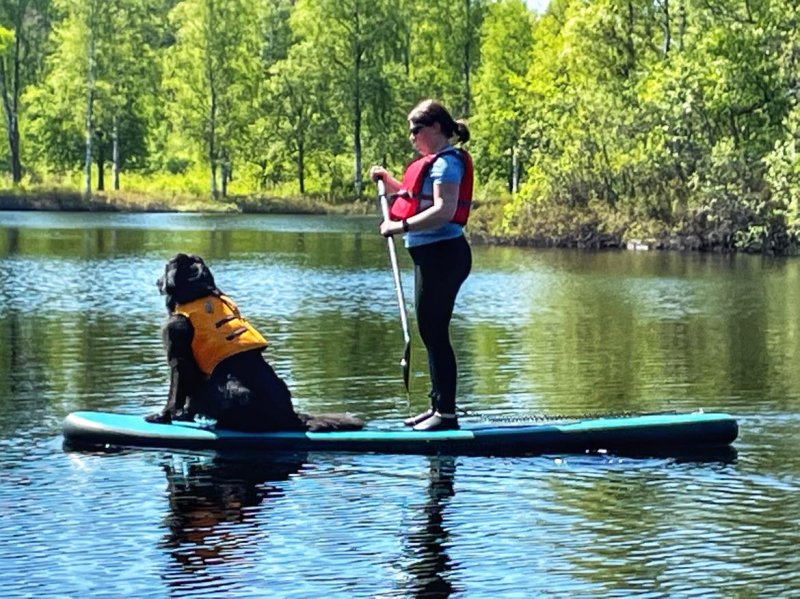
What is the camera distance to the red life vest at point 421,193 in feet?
Result: 31.4

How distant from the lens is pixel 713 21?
39250 millimetres

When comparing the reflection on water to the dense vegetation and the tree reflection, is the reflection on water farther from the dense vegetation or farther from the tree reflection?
the dense vegetation

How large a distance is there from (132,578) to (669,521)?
2.79 m

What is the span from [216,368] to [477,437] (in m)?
1.70

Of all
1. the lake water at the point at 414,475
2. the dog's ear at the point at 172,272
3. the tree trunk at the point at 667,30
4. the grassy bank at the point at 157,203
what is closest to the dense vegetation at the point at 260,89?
the grassy bank at the point at 157,203

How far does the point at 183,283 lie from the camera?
9961mm

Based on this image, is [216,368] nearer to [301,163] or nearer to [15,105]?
[301,163]

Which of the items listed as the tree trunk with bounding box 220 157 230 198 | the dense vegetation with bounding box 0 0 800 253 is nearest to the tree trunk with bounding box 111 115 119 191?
the dense vegetation with bounding box 0 0 800 253

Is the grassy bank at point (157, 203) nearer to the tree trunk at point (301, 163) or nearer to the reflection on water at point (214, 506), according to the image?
the tree trunk at point (301, 163)

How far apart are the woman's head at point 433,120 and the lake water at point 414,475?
2037 millimetres

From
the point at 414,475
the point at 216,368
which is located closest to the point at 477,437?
the point at 414,475

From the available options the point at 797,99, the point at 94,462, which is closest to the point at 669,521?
the point at 94,462

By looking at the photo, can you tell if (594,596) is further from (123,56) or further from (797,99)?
(123,56)

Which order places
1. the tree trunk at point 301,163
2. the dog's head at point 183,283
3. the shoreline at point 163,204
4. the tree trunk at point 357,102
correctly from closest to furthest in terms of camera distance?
the dog's head at point 183,283 → the shoreline at point 163,204 → the tree trunk at point 357,102 → the tree trunk at point 301,163
